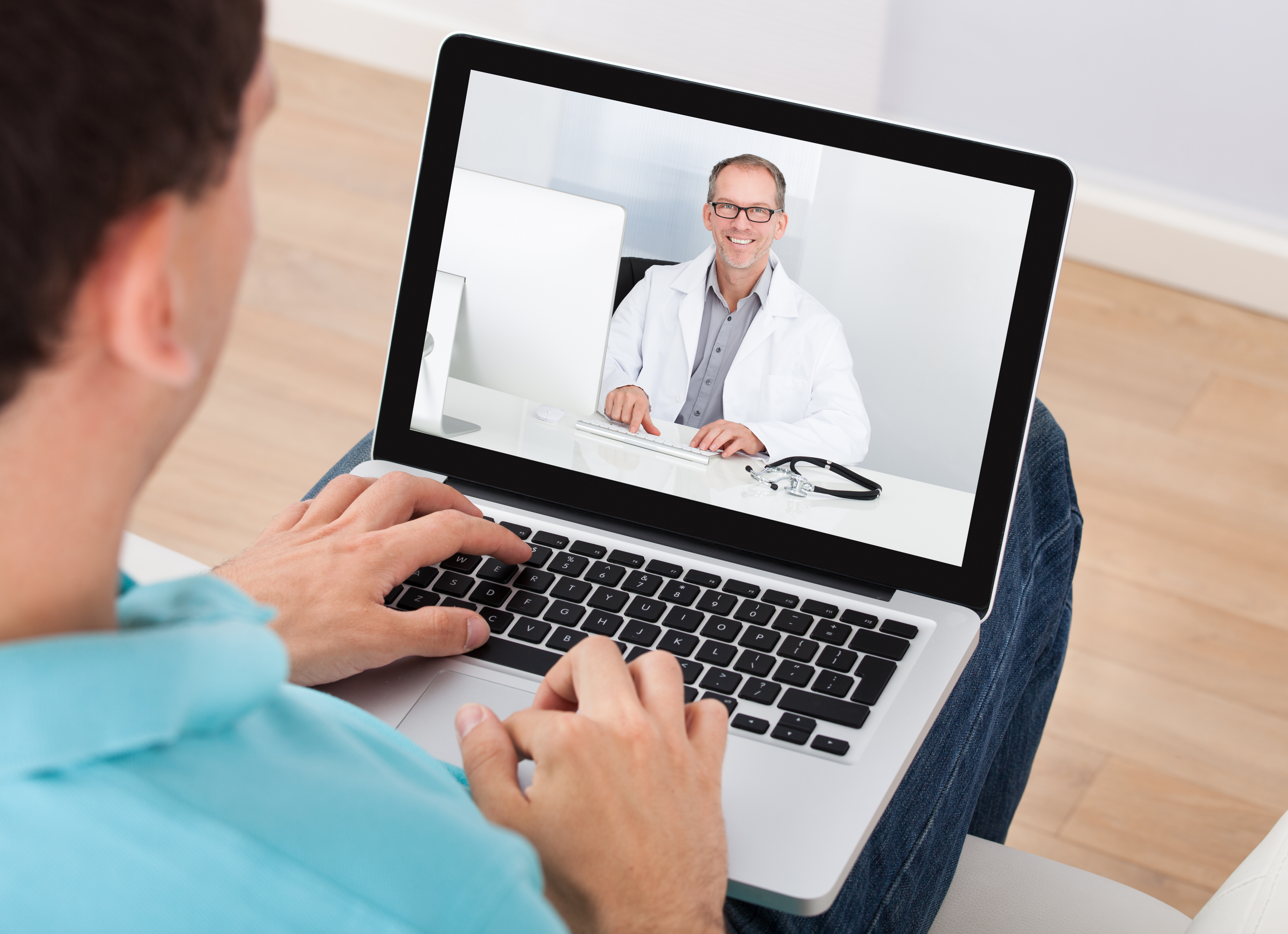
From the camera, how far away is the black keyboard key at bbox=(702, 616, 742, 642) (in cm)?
80

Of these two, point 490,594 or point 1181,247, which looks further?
point 1181,247

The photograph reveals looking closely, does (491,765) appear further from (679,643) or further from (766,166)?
(766,166)

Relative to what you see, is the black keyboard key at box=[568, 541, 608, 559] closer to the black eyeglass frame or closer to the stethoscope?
the stethoscope

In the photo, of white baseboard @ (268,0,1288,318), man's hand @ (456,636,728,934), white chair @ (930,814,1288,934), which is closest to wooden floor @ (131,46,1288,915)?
→ white baseboard @ (268,0,1288,318)

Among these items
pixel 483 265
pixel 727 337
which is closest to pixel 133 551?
pixel 483 265

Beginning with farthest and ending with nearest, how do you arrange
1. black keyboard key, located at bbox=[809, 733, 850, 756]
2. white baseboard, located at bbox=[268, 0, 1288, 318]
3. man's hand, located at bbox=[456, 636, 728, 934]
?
white baseboard, located at bbox=[268, 0, 1288, 318] → black keyboard key, located at bbox=[809, 733, 850, 756] → man's hand, located at bbox=[456, 636, 728, 934]

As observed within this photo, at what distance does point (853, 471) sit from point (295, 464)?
121 centimetres

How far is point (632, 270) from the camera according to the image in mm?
875

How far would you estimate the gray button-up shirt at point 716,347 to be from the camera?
0.85 metres

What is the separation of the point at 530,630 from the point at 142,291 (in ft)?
1.56

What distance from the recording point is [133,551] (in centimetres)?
93

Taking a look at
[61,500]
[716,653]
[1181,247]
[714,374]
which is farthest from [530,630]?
[1181,247]

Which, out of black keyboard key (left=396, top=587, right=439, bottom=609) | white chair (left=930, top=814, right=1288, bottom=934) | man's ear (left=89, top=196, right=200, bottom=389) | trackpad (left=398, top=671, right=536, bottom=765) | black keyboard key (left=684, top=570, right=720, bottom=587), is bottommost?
white chair (left=930, top=814, right=1288, bottom=934)

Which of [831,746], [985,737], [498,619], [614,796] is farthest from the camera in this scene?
[985,737]
